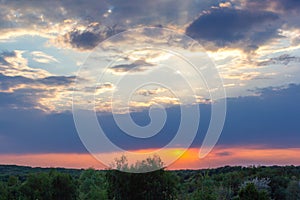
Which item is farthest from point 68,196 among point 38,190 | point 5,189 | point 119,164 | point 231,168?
point 231,168

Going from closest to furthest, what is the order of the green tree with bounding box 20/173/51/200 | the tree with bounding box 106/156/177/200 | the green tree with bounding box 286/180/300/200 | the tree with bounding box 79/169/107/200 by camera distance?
1. the tree with bounding box 106/156/177/200
2. the tree with bounding box 79/169/107/200
3. the green tree with bounding box 20/173/51/200
4. the green tree with bounding box 286/180/300/200

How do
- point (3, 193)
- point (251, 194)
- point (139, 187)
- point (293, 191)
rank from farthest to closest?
1. point (293, 191)
2. point (3, 193)
3. point (139, 187)
4. point (251, 194)

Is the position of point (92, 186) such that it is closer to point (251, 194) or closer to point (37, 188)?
point (37, 188)

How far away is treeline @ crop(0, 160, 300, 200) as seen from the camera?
134ft

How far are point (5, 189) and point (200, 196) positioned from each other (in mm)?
31324

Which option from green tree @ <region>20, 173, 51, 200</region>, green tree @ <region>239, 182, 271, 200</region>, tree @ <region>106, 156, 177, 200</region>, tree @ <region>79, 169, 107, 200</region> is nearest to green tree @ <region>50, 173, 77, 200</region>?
green tree @ <region>20, 173, 51, 200</region>

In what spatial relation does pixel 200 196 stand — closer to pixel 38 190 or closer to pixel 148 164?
pixel 148 164

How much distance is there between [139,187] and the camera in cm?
4078

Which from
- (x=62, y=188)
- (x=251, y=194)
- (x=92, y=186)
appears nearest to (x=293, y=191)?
(x=92, y=186)

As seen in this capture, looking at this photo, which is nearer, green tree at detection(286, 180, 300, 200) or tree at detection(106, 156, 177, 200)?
tree at detection(106, 156, 177, 200)

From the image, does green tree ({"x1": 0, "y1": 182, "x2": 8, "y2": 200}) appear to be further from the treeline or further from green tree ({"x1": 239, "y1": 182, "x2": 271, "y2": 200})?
green tree ({"x1": 239, "y1": 182, "x2": 271, "y2": 200})

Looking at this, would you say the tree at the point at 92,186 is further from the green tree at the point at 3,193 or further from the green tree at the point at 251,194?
the green tree at the point at 251,194

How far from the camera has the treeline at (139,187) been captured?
4075 cm

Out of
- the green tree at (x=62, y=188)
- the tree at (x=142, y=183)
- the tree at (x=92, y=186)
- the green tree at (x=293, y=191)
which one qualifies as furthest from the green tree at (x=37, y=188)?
the green tree at (x=293, y=191)
